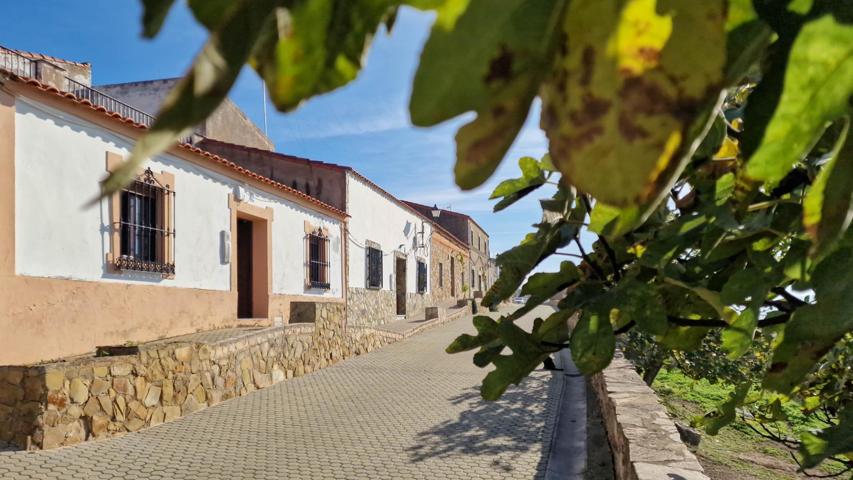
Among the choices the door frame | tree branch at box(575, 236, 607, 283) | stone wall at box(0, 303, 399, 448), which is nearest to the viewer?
tree branch at box(575, 236, 607, 283)

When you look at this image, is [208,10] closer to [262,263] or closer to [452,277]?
[262,263]

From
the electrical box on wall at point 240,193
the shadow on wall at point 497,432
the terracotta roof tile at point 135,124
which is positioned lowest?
the shadow on wall at point 497,432

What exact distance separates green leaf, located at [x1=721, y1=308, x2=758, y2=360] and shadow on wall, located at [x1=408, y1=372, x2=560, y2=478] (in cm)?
420

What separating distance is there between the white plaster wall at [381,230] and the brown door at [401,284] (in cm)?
24

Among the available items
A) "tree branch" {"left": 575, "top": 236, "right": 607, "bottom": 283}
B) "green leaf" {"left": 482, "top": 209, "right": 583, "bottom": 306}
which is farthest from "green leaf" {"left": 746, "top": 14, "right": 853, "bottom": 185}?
"tree branch" {"left": 575, "top": 236, "right": 607, "bottom": 283}

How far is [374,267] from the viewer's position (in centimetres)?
1658

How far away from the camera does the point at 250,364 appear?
8.02 m

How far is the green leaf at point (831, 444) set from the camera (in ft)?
2.40

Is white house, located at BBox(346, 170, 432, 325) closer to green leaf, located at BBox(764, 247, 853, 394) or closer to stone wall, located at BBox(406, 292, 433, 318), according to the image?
stone wall, located at BBox(406, 292, 433, 318)

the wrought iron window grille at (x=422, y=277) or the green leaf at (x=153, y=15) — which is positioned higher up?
the green leaf at (x=153, y=15)

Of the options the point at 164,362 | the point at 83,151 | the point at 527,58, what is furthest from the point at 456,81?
the point at 83,151

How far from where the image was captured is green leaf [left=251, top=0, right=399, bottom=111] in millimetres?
329

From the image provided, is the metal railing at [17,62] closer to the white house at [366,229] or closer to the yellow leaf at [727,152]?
the white house at [366,229]

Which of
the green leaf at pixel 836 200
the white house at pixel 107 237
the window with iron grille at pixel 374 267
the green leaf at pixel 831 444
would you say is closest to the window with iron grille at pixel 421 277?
the window with iron grille at pixel 374 267
